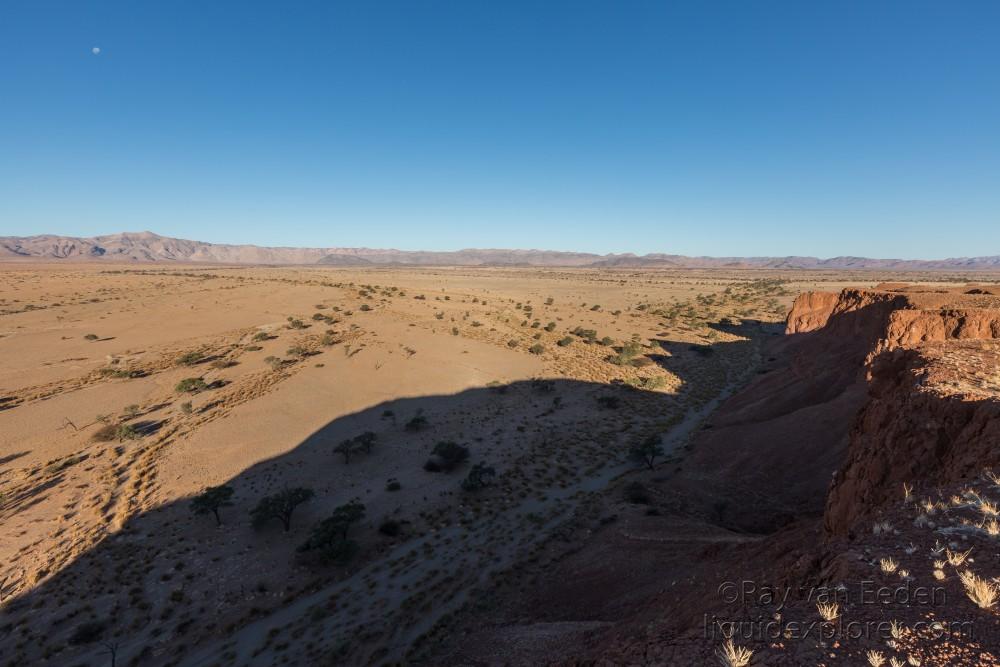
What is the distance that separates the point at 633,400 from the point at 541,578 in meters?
18.9

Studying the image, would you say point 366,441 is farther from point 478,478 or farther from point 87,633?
point 87,633

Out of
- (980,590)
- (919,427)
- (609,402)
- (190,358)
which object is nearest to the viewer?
(980,590)

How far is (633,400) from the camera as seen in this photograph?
99.6 feet

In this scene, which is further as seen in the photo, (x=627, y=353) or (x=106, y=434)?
(x=627, y=353)

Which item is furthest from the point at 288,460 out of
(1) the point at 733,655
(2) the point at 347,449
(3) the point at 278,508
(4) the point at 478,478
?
(1) the point at 733,655

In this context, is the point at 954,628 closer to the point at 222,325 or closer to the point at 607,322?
the point at 607,322

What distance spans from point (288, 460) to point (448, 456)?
26.0 ft

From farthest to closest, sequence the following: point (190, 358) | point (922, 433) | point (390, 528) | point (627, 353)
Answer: point (627, 353) < point (190, 358) < point (390, 528) < point (922, 433)

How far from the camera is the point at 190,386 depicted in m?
28.8

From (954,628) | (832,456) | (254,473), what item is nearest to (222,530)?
(254,473)

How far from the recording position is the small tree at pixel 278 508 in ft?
53.3

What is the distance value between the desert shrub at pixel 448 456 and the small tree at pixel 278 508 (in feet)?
19.6

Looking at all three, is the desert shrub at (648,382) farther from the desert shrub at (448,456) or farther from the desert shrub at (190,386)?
the desert shrub at (190,386)

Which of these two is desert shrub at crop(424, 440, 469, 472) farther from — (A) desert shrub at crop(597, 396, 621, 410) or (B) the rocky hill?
(A) desert shrub at crop(597, 396, 621, 410)
